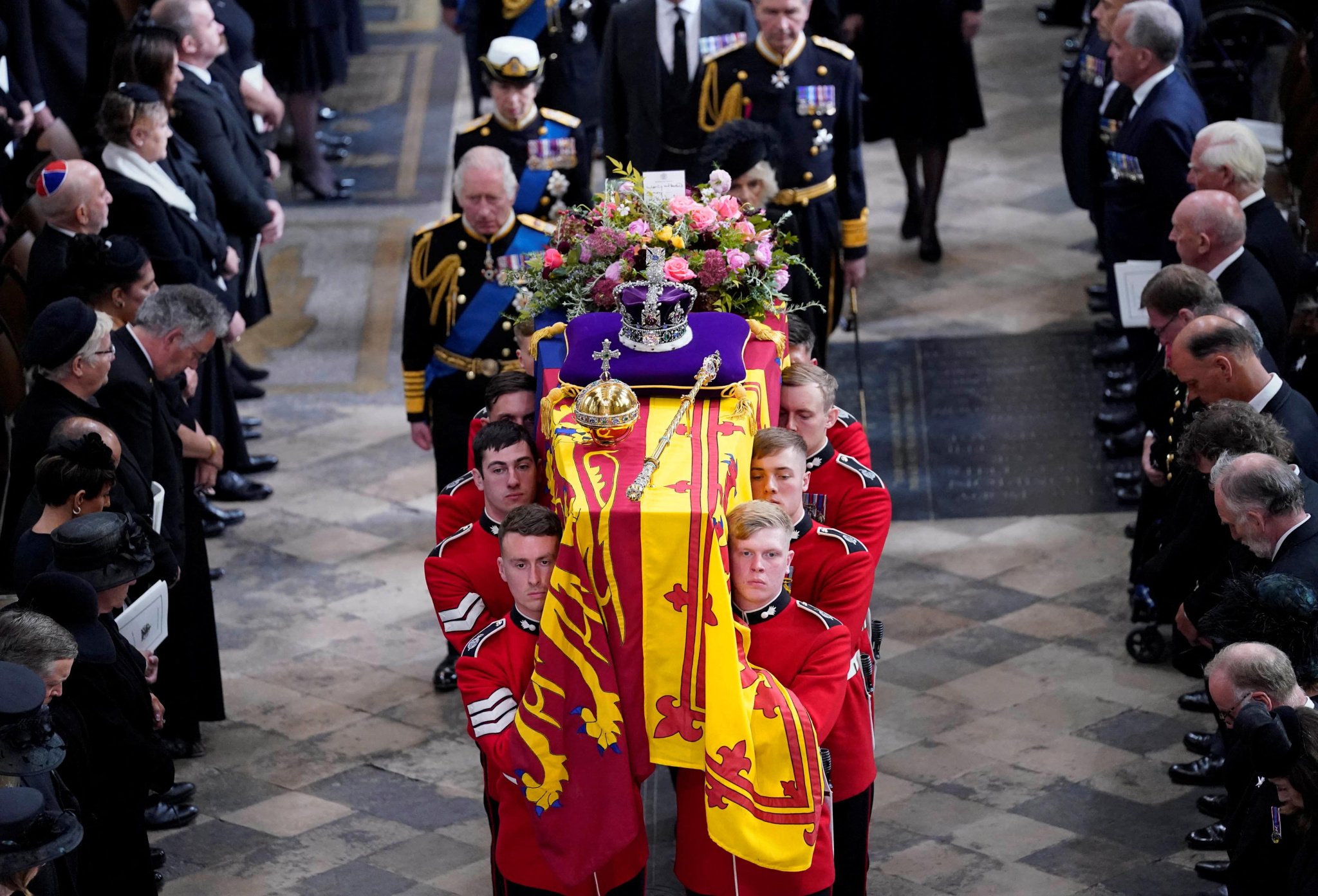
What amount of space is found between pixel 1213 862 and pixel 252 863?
3048 mm

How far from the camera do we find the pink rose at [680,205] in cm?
533

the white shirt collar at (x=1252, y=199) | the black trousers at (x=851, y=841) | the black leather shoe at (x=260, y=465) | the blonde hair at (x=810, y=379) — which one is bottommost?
the black leather shoe at (x=260, y=465)

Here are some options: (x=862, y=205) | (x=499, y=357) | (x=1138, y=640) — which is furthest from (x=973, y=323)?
(x=499, y=357)

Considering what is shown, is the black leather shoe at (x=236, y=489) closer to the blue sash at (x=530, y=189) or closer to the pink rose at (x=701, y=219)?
the blue sash at (x=530, y=189)

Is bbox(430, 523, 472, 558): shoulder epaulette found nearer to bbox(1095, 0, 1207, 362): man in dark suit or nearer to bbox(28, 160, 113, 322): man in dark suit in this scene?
bbox(28, 160, 113, 322): man in dark suit

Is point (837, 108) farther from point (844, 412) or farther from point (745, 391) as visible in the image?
point (745, 391)

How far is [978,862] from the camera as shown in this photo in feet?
18.0

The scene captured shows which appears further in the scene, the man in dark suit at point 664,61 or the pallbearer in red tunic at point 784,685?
the man in dark suit at point 664,61

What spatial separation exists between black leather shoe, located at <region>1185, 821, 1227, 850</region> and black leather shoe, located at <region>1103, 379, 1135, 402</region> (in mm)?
3605

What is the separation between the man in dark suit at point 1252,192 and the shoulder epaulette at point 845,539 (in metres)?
2.88

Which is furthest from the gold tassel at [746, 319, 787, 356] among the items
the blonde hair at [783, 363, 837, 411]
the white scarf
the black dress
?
the black dress

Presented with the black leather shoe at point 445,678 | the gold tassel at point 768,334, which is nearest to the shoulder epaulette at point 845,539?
the gold tassel at point 768,334

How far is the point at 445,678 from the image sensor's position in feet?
21.9

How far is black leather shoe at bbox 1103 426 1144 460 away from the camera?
27.4ft
